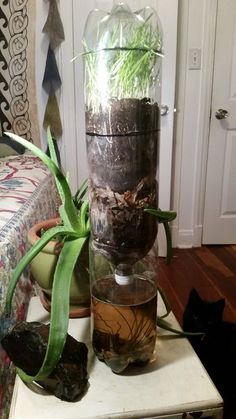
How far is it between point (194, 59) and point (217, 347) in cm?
172

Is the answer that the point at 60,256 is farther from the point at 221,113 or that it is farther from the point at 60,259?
the point at 221,113

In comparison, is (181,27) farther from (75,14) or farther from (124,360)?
(124,360)

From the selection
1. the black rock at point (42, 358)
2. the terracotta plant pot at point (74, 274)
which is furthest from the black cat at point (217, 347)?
the black rock at point (42, 358)

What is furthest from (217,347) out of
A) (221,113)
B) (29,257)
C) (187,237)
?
(221,113)

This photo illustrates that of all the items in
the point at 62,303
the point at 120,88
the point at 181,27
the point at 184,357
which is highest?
the point at 181,27

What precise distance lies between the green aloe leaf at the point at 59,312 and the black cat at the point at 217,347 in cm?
67

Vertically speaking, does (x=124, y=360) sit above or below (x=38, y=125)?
below

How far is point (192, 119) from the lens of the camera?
2.26 m

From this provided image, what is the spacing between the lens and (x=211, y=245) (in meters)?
2.54

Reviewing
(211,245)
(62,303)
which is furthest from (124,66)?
(211,245)

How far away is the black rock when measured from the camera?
1.74ft

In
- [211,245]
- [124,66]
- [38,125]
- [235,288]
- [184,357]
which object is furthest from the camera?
[211,245]

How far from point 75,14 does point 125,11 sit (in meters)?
1.72

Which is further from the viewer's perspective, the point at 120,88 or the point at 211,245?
the point at 211,245
